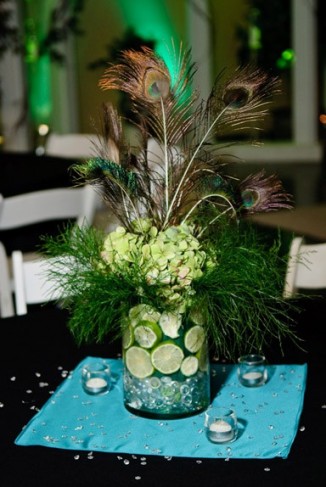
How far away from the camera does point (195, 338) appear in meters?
1.70

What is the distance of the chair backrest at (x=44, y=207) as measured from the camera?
3484 mm

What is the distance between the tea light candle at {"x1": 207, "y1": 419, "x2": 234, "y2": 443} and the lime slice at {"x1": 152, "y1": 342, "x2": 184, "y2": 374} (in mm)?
132

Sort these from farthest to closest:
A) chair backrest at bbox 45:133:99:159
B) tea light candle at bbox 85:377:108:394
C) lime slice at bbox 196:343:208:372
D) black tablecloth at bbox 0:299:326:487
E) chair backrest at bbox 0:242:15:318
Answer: chair backrest at bbox 45:133:99:159
chair backrest at bbox 0:242:15:318
tea light candle at bbox 85:377:108:394
lime slice at bbox 196:343:208:372
black tablecloth at bbox 0:299:326:487

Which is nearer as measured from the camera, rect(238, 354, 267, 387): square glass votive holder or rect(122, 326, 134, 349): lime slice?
rect(122, 326, 134, 349): lime slice

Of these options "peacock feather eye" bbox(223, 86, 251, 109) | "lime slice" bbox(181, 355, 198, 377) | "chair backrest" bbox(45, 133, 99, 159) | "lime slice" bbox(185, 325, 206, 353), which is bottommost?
"lime slice" bbox(181, 355, 198, 377)

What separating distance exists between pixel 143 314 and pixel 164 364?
101 millimetres

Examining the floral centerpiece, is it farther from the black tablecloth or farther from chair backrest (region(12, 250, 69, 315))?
chair backrest (region(12, 250, 69, 315))

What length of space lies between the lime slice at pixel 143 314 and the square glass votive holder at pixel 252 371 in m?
0.32

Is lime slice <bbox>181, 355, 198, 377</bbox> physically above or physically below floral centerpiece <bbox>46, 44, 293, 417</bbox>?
below

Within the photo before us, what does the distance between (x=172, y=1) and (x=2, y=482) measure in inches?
382

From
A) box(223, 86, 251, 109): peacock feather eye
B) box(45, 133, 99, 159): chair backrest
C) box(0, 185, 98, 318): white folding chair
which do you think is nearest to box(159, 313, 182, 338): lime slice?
box(223, 86, 251, 109): peacock feather eye

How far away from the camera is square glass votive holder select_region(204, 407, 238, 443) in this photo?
161 centimetres

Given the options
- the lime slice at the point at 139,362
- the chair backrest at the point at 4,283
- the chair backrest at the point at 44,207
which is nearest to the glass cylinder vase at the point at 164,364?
the lime slice at the point at 139,362

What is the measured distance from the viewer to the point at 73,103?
1151 cm
